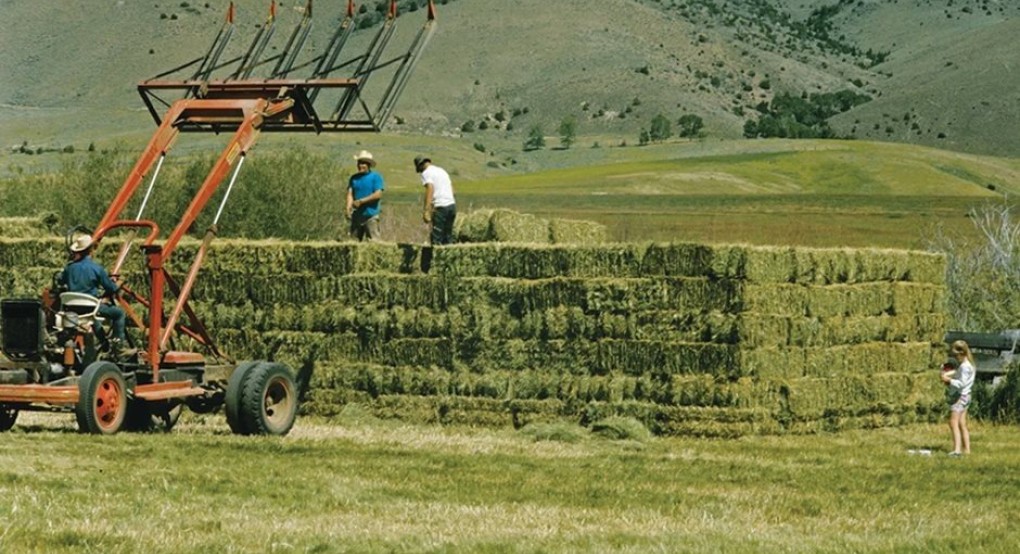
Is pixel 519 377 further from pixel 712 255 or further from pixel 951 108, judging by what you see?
pixel 951 108

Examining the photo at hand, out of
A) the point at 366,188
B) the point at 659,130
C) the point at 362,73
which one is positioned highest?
the point at 659,130

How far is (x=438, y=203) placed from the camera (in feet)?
75.2

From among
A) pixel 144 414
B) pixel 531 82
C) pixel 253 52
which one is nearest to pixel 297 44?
pixel 253 52

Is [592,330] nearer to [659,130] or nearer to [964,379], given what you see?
[964,379]

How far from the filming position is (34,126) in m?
165

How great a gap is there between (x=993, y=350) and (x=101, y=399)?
41.1 feet

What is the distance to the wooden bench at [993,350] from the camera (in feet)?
82.1

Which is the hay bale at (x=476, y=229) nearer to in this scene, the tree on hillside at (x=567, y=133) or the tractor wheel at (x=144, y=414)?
the tractor wheel at (x=144, y=414)

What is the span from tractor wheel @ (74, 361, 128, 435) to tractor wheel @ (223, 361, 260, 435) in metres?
1.13

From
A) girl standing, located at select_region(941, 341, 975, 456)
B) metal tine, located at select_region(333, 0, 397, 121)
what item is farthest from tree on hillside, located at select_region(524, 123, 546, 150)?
girl standing, located at select_region(941, 341, 975, 456)

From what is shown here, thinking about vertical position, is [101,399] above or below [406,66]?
below

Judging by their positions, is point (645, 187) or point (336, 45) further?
point (645, 187)

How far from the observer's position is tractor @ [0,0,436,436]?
18.5 meters

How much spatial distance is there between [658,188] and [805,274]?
9960 cm
